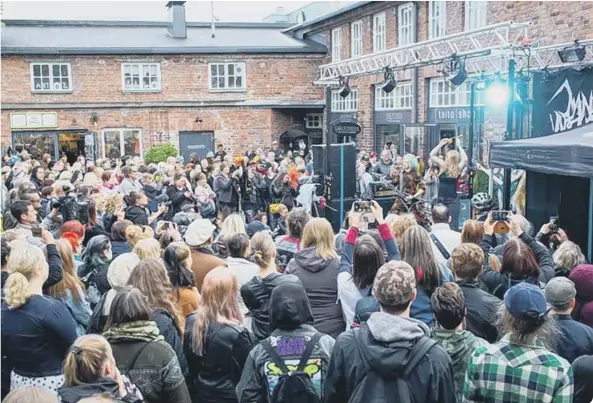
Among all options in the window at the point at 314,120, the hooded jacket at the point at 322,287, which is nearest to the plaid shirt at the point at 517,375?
the hooded jacket at the point at 322,287

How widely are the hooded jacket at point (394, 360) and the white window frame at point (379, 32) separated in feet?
63.5

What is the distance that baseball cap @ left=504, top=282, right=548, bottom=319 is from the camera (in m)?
2.96

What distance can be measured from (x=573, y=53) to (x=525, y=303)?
8.00 metres

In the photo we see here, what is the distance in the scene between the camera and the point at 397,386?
2730 millimetres

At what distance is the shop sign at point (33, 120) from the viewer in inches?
921

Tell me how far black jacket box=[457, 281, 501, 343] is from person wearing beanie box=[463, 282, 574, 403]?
2.31 ft

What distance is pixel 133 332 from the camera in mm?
3230

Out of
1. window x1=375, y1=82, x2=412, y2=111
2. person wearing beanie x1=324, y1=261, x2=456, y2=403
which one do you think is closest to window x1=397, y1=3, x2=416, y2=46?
window x1=375, y1=82, x2=412, y2=111

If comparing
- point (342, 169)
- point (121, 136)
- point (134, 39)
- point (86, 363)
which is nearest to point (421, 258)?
point (86, 363)

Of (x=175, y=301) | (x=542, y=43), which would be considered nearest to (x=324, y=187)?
(x=542, y=43)

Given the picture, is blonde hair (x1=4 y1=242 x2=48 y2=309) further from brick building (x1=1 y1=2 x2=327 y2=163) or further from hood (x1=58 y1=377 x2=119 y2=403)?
brick building (x1=1 y1=2 x2=327 y2=163)

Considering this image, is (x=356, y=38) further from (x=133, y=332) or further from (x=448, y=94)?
(x=133, y=332)

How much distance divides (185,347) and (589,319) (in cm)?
234

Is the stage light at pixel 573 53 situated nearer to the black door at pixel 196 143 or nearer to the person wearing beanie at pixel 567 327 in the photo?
the person wearing beanie at pixel 567 327
